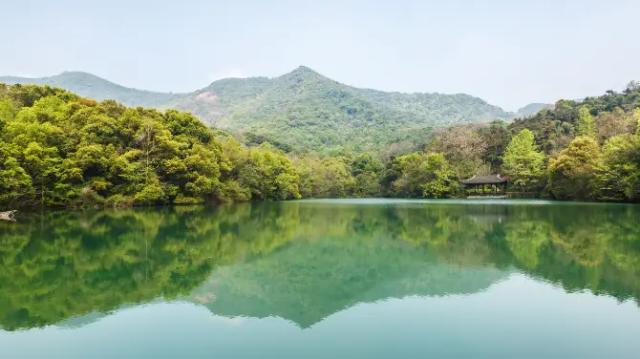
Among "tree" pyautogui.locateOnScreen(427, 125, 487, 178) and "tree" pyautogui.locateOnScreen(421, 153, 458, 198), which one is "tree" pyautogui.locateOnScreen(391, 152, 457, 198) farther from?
"tree" pyautogui.locateOnScreen(427, 125, 487, 178)

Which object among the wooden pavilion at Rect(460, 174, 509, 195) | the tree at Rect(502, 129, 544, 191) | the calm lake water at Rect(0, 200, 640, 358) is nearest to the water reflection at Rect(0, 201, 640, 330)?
the calm lake water at Rect(0, 200, 640, 358)

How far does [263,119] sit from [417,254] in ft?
352

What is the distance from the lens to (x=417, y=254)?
45.3 feet

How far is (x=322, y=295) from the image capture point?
9078mm

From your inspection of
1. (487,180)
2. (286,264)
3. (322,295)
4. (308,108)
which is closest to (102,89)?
(308,108)

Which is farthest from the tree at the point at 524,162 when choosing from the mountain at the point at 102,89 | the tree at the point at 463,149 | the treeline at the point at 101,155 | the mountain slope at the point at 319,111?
the mountain at the point at 102,89

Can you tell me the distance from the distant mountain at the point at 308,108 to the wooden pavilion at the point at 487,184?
900 inches

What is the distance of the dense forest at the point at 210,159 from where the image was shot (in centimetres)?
3041

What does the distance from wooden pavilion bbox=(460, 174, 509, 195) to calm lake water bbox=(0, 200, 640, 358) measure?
31.8 m

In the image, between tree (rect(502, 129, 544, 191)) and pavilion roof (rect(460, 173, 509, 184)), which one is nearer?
tree (rect(502, 129, 544, 191))

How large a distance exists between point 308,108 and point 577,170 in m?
88.4

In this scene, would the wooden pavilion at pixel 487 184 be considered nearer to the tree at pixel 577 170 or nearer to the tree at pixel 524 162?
the tree at pixel 524 162

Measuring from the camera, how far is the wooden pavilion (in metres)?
48.4

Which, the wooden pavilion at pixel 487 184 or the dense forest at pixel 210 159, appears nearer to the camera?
the dense forest at pixel 210 159
